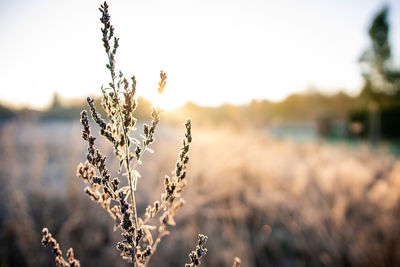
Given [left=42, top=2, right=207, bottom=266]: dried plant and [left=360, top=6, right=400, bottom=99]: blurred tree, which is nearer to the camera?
[left=42, top=2, right=207, bottom=266]: dried plant

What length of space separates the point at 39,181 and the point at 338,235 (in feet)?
18.8

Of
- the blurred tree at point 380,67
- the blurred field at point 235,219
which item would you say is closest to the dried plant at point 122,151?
the blurred field at point 235,219

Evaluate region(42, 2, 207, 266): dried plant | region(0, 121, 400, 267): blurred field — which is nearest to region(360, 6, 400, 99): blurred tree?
region(0, 121, 400, 267): blurred field

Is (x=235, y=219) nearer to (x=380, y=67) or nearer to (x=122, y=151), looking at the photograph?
(x=122, y=151)

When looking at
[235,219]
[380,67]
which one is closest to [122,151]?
[235,219]

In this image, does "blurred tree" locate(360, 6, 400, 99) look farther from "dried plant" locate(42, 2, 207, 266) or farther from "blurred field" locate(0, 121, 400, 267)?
"dried plant" locate(42, 2, 207, 266)

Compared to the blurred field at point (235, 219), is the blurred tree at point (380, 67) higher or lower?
higher

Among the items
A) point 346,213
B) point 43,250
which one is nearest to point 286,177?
point 346,213

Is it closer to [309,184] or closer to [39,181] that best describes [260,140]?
[309,184]

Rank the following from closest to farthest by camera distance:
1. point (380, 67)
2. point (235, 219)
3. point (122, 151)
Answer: point (122, 151) < point (235, 219) < point (380, 67)

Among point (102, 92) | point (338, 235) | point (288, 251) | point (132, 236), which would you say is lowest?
point (288, 251)

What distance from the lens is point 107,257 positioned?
2799 mm

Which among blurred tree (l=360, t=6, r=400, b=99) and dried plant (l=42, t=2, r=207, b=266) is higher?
blurred tree (l=360, t=6, r=400, b=99)

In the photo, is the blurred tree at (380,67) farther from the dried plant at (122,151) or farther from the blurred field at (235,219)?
the dried plant at (122,151)
